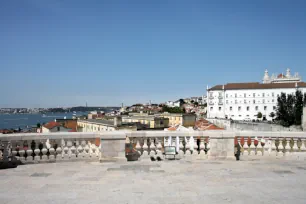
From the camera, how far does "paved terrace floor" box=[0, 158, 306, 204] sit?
5523 mm

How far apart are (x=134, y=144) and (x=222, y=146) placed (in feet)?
9.49

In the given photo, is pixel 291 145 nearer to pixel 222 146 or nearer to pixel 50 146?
pixel 222 146

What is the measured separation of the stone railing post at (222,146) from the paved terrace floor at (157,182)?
0.46 m

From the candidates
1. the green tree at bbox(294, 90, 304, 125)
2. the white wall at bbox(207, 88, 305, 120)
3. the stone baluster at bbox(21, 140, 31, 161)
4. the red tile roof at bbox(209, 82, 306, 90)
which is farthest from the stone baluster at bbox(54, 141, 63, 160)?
the red tile roof at bbox(209, 82, 306, 90)

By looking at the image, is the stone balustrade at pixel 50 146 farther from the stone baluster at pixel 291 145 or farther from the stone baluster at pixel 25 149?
the stone baluster at pixel 291 145

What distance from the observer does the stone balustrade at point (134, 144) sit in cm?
896

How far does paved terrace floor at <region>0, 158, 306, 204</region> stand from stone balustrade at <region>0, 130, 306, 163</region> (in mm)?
467

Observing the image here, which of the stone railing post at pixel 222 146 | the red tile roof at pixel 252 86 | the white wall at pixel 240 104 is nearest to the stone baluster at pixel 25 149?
the stone railing post at pixel 222 146

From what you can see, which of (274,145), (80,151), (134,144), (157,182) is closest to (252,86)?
(274,145)

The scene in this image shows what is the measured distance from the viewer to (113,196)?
564 cm

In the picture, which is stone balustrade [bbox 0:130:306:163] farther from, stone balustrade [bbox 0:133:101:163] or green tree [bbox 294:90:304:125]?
green tree [bbox 294:90:304:125]

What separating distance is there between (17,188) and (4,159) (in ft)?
8.77

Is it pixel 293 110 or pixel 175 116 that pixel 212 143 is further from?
pixel 175 116

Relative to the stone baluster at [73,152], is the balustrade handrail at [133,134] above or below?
above
